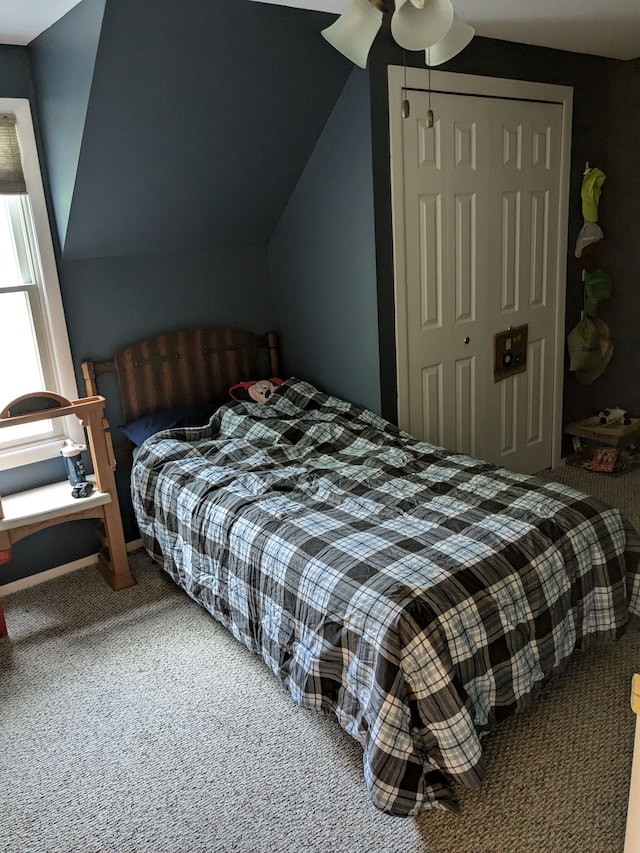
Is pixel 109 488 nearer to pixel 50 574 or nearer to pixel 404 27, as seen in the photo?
pixel 50 574

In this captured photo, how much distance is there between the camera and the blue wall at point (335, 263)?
2.95 metres

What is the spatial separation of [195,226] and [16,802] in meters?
2.43

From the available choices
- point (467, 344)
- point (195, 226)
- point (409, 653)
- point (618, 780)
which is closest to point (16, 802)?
point (409, 653)

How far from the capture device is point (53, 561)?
312 centimetres

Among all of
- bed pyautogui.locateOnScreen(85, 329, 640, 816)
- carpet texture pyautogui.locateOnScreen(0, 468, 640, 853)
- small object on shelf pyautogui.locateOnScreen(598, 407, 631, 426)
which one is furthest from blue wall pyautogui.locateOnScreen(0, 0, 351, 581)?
small object on shelf pyautogui.locateOnScreen(598, 407, 631, 426)

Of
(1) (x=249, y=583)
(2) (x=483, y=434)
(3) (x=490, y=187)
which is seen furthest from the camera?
(2) (x=483, y=434)

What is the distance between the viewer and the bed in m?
1.72

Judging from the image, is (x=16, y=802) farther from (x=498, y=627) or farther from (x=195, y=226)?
(x=195, y=226)

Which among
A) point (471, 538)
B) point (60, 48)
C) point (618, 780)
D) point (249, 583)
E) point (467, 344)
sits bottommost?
point (618, 780)

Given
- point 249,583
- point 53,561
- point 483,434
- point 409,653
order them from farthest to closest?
point 483,434, point 53,561, point 249,583, point 409,653

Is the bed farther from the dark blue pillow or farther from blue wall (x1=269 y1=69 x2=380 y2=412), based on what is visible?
blue wall (x1=269 y1=69 x2=380 y2=412)

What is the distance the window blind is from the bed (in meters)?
0.83

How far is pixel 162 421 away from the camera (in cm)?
317

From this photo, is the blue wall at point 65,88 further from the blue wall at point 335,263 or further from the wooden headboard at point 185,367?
the blue wall at point 335,263
